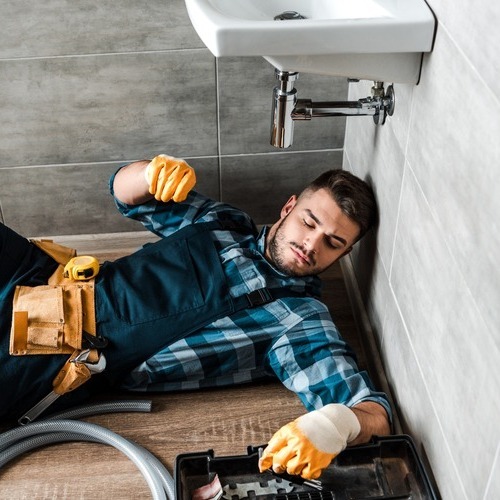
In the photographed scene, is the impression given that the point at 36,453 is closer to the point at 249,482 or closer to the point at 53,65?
the point at 249,482

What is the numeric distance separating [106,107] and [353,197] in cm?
72

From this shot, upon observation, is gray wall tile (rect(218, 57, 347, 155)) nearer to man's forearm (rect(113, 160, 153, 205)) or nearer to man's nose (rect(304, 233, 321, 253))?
man's forearm (rect(113, 160, 153, 205))

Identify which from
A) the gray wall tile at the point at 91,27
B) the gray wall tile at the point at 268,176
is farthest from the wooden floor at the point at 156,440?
the gray wall tile at the point at 91,27

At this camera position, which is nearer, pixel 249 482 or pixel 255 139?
pixel 249 482

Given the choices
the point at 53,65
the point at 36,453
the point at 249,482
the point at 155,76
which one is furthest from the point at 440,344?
the point at 53,65

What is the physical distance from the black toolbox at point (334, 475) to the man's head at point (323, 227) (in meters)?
0.42

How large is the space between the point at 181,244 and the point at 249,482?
1.89ft

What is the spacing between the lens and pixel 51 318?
1565 mm

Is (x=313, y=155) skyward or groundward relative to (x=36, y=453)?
skyward

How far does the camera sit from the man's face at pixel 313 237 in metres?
1.62

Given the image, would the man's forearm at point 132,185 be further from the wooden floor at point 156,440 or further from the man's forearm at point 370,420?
the man's forearm at point 370,420

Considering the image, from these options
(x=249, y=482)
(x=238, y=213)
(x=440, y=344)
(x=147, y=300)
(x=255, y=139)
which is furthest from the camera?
(x=255, y=139)

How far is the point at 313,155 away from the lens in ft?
6.79

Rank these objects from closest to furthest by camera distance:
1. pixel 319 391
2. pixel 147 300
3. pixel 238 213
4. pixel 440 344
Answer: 1. pixel 440 344
2. pixel 319 391
3. pixel 147 300
4. pixel 238 213
